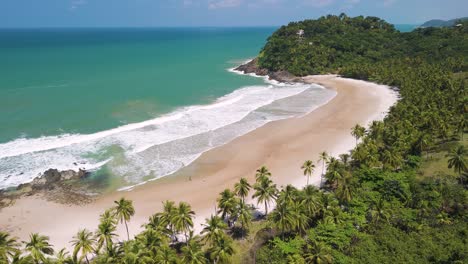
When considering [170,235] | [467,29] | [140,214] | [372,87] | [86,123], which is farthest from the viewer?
[467,29]

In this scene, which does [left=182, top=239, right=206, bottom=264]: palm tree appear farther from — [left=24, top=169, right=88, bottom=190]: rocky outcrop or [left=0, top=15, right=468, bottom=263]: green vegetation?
[left=24, top=169, right=88, bottom=190]: rocky outcrop

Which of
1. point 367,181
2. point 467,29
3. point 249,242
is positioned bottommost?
point 249,242

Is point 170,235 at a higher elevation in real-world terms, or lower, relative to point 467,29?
lower

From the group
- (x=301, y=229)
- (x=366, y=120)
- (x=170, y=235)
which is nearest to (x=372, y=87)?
(x=366, y=120)

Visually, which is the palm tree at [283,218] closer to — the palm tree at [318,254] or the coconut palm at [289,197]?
the coconut palm at [289,197]

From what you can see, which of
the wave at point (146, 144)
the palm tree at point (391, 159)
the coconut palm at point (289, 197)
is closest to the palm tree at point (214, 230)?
the coconut palm at point (289, 197)

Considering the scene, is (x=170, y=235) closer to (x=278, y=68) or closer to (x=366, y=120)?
(x=366, y=120)
